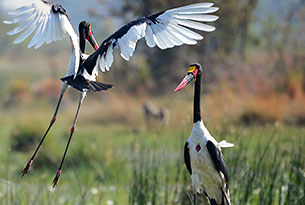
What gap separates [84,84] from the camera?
273 centimetres

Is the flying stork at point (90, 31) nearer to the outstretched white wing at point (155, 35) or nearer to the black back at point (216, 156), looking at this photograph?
the outstretched white wing at point (155, 35)

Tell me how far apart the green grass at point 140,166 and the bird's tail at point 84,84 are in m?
1.02

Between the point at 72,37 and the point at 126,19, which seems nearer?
the point at 72,37

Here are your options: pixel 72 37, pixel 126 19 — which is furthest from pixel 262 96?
pixel 72 37

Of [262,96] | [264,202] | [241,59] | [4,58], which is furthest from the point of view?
[4,58]

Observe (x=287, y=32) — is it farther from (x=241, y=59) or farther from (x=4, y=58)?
(x=4, y=58)

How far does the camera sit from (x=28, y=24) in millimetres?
2996

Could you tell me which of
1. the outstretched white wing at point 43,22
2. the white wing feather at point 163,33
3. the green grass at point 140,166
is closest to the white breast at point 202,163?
the white wing feather at point 163,33

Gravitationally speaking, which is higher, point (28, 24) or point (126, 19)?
point (126, 19)

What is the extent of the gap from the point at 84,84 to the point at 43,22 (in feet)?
1.94

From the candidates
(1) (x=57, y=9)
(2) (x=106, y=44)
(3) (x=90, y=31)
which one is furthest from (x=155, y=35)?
(1) (x=57, y=9)

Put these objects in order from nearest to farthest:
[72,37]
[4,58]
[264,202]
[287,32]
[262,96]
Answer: [72,37]
[264,202]
[262,96]
[287,32]
[4,58]

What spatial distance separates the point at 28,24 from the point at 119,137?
765 cm

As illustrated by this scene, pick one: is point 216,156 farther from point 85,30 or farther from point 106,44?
point 85,30
